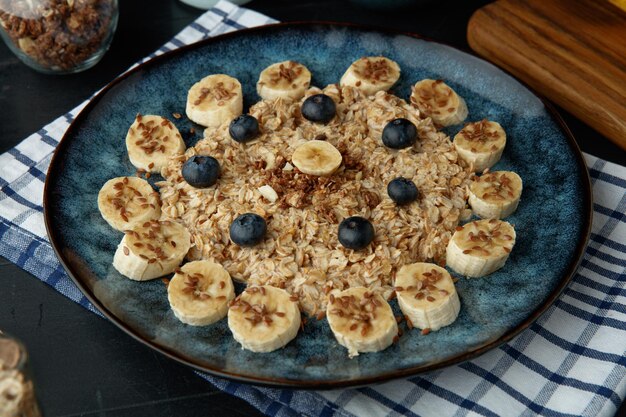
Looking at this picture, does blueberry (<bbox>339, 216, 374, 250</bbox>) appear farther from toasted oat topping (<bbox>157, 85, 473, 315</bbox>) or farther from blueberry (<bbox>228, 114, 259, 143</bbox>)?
blueberry (<bbox>228, 114, 259, 143</bbox>)

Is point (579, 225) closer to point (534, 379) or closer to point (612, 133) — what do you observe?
point (534, 379)

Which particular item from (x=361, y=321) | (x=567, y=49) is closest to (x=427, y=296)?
(x=361, y=321)

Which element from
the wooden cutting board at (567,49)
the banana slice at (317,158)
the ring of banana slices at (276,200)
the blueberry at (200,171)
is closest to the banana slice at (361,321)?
the ring of banana slices at (276,200)

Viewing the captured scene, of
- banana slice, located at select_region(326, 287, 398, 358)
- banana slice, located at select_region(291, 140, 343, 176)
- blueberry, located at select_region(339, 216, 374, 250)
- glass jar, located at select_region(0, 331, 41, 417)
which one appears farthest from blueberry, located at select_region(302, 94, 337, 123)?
glass jar, located at select_region(0, 331, 41, 417)

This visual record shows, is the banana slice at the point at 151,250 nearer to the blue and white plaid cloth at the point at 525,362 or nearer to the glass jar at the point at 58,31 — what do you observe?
the blue and white plaid cloth at the point at 525,362

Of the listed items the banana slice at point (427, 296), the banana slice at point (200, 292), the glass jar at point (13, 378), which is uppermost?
the glass jar at point (13, 378)

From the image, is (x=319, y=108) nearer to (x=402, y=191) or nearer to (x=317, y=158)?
(x=317, y=158)
